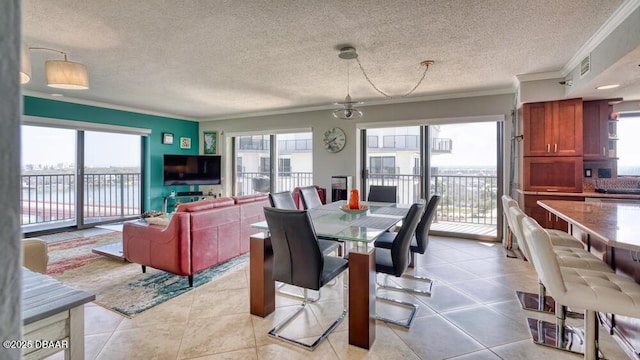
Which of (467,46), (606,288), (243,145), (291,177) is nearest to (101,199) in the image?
(243,145)

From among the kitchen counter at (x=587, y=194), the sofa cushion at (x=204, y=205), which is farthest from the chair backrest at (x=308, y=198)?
the kitchen counter at (x=587, y=194)

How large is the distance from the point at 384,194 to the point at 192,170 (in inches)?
184

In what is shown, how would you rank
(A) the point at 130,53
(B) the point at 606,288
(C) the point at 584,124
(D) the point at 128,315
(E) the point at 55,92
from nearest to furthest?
(B) the point at 606,288
(D) the point at 128,315
(A) the point at 130,53
(C) the point at 584,124
(E) the point at 55,92

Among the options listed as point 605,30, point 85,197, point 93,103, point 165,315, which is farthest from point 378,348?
→ point 93,103

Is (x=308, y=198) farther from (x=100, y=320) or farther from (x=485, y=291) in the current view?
(x=100, y=320)

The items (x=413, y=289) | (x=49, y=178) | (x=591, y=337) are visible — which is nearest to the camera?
(x=591, y=337)

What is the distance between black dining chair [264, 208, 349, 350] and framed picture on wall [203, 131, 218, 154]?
582 centimetres

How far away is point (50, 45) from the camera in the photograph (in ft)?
9.87

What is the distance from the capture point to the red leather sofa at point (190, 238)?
3002 millimetres

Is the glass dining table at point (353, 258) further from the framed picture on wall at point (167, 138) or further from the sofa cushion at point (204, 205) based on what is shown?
the framed picture on wall at point (167, 138)

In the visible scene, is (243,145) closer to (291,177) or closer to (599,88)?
Result: (291,177)

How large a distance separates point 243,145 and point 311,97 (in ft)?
9.25

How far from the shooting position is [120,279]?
10.5 ft

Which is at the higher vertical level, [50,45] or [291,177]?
[50,45]
